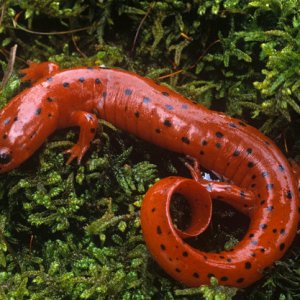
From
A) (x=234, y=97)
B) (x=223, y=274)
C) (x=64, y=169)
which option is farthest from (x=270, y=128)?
(x=64, y=169)

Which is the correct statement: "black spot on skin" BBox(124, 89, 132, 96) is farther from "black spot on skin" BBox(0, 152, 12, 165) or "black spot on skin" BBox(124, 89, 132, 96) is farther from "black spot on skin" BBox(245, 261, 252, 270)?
"black spot on skin" BBox(245, 261, 252, 270)

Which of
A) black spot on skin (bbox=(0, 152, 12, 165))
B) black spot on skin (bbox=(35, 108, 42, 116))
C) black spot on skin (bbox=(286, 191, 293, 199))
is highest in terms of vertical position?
black spot on skin (bbox=(35, 108, 42, 116))

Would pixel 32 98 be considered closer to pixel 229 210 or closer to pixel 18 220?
pixel 18 220

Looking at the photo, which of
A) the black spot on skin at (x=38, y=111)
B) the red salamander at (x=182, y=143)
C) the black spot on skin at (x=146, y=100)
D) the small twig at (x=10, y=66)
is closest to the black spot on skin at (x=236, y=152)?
the red salamander at (x=182, y=143)

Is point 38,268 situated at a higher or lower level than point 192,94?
lower

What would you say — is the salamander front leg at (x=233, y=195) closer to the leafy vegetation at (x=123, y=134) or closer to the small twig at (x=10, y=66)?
the leafy vegetation at (x=123, y=134)

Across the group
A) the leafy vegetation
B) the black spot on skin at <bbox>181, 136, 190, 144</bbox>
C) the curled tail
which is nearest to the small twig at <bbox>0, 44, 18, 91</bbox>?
the leafy vegetation

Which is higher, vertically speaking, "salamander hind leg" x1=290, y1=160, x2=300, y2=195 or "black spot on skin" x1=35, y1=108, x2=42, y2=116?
"black spot on skin" x1=35, y1=108, x2=42, y2=116
